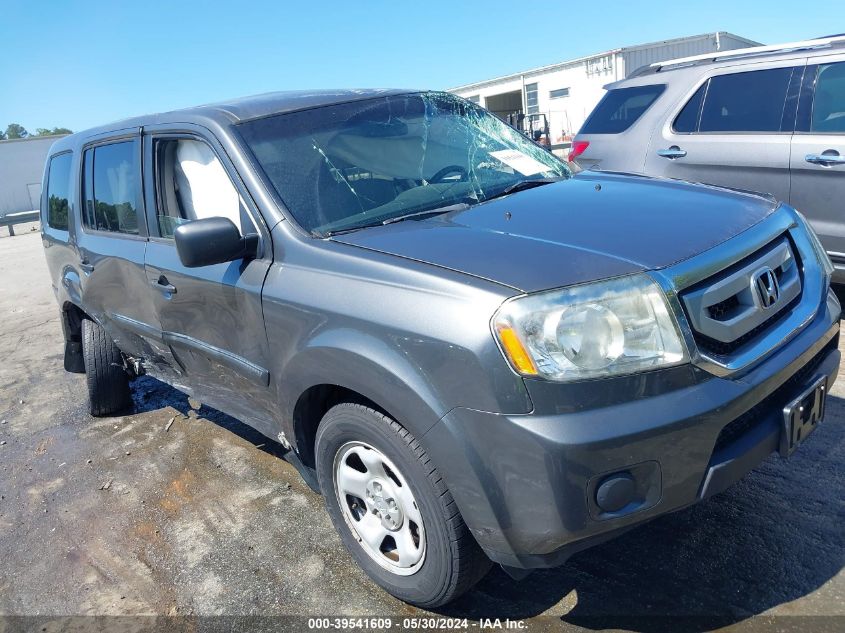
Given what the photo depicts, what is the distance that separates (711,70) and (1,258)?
16406 millimetres

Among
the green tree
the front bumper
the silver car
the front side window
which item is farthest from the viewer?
the green tree

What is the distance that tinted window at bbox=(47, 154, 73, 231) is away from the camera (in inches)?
183

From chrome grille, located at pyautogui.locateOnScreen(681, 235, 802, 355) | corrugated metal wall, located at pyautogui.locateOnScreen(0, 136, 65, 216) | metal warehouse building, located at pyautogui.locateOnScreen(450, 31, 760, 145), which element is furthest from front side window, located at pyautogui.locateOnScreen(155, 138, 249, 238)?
corrugated metal wall, located at pyautogui.locateOnScreen(0, 136, 65, 216)

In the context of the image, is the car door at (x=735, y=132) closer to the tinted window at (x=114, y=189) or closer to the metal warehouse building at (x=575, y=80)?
the tinted window at (x=114, y=189)

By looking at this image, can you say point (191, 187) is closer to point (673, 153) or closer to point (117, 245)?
point (117, 245)

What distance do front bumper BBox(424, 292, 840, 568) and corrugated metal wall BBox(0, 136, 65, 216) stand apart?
1845 inches

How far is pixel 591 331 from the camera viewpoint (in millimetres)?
1953

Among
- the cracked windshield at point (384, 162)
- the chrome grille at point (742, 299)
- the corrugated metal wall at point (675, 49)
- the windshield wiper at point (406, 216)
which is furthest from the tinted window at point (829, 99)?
the corrugated metal wall at point (675, 49)

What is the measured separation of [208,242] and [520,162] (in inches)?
62.0

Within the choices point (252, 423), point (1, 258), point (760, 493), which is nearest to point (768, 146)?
point (760, 493)

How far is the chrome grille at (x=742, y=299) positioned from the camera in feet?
6.70

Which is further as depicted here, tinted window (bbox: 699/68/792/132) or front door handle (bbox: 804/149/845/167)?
tinted window (bbox: 699/68/792/132)

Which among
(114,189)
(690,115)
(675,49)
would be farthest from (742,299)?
(675,49)

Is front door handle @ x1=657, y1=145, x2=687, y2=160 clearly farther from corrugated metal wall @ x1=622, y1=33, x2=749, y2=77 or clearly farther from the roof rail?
corrugated metal wall @ x1=622, y1=33, x2=749, y2=77
